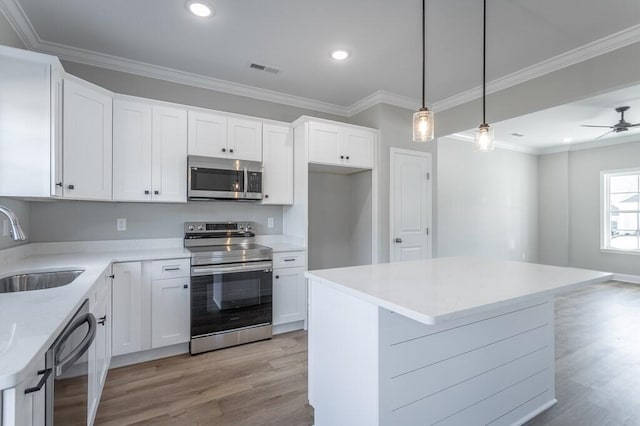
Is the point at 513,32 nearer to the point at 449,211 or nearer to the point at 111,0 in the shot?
the point at 111,0

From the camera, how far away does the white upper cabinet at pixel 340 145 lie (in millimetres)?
3395

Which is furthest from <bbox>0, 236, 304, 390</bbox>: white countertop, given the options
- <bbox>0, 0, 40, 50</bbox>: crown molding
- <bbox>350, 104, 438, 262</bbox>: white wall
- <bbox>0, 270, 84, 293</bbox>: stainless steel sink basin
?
<bbox>350, 104, 438, 262</bbox>: white wall

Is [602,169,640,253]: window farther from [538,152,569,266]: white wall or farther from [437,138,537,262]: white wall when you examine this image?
[437,138,537,262]: white wall

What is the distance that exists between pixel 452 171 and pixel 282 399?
4.79 m

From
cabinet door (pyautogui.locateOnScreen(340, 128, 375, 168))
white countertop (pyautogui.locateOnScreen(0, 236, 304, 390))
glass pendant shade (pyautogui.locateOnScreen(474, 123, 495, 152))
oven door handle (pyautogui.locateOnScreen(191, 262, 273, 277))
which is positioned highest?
cabinet door (pyautogui.locateOnScreen(340, 128, 375, 168))

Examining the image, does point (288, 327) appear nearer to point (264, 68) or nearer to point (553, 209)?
point (264, 68)

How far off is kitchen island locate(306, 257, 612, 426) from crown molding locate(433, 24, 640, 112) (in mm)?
2072

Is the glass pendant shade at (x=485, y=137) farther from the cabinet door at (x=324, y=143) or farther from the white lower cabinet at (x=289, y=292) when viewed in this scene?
the white lower cabinet at (x=289, y=292)

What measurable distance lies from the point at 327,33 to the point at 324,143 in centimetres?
117

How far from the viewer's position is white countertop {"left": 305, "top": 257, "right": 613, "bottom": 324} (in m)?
1.18

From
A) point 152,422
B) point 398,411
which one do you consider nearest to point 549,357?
point 398,411

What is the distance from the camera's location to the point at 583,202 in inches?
247

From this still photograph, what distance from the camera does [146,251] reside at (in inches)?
113

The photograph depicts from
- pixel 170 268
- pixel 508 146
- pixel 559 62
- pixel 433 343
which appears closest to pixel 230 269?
pixel 170 268
